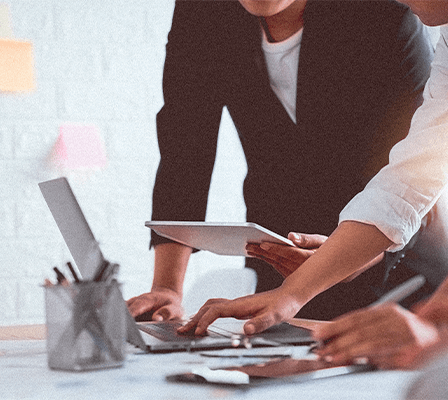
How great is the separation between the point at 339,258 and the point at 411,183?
0.18 metres

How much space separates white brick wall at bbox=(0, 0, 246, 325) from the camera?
266 centimetres

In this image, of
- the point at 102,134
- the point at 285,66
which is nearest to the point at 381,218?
the point at 285,66

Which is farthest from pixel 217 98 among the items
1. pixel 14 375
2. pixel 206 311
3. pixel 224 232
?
pixel 14 375

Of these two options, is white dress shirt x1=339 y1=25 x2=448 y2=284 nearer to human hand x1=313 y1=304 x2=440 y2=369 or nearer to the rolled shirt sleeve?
the rolled shirt sleeve

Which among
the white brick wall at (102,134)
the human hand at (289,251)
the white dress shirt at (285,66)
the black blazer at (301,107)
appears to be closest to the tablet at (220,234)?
the human hand at (289,251)

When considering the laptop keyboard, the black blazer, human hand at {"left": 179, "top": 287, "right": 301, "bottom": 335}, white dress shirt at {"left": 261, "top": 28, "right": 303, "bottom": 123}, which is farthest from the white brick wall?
human hand at {"left": 179, "top": 287, "right": 301, "bottom": 335}

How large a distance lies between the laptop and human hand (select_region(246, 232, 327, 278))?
27cm

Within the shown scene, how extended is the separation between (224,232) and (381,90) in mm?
667

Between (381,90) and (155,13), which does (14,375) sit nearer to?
(381,90)

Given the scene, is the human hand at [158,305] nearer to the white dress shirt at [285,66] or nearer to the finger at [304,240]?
the finger at [304,240]

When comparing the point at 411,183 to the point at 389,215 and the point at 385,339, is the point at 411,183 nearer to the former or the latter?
the point at 389,215

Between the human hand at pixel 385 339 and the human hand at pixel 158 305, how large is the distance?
22.4 inches

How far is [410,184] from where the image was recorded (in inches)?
39.2

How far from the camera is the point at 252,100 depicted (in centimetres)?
151
